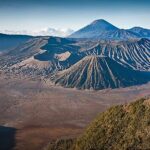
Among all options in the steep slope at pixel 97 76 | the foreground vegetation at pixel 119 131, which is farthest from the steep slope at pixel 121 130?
the steep slope at pixel 97 76

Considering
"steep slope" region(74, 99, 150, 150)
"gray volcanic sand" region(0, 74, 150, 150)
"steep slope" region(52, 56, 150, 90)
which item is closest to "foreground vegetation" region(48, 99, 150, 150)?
"steep slope" region(74, 99, 150, 150)

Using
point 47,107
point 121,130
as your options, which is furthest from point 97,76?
point 121,130

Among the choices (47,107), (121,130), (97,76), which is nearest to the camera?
(121,130)

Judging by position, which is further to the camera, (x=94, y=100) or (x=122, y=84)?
(x=122, y=84)

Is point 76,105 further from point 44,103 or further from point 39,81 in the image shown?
point 39,81

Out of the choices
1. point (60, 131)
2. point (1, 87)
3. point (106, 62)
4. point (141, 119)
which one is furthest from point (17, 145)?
point (106, 62)

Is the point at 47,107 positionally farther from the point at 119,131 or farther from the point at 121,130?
the point at 121,130

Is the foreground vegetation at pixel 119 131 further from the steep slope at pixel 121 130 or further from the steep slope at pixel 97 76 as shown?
the steep slope at pixel 97 76
